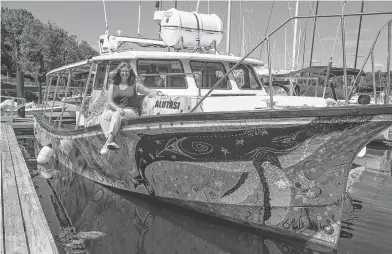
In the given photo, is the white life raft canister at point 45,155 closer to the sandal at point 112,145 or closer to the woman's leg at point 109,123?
the woman's leg at point 109,123

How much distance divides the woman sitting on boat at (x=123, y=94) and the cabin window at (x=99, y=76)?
5.22ft

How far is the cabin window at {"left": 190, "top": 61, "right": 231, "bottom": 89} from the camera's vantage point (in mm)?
7387

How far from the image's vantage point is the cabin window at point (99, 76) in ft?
25.5

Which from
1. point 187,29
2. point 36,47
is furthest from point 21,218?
point 36,47

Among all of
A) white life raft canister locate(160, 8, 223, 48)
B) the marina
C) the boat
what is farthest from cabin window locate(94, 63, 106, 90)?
white life raft canister locate(160, 8, 223, 48)

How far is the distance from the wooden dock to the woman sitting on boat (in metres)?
1.57

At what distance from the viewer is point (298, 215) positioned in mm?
5262

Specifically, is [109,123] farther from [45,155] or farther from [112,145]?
[45,155]

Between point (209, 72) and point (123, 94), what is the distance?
79.5 inches

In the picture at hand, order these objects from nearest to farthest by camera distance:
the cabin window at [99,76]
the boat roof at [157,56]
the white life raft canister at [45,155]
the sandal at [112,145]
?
the sandal at [112,145], the boat roof at [157,56], the cabin window at [99,76], the white life raft canister at [45,155]

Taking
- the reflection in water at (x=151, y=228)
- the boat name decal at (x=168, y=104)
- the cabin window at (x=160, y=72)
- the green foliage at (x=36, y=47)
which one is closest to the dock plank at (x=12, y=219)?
the reflection in water at (x=151, y=228)

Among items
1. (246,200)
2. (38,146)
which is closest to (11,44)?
(38,146)

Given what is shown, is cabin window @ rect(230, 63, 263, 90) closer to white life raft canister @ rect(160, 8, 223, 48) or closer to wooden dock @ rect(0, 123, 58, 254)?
white life raft canister @ rect(160, 8, 223, 48)

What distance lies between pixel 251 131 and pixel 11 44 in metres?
38.6
